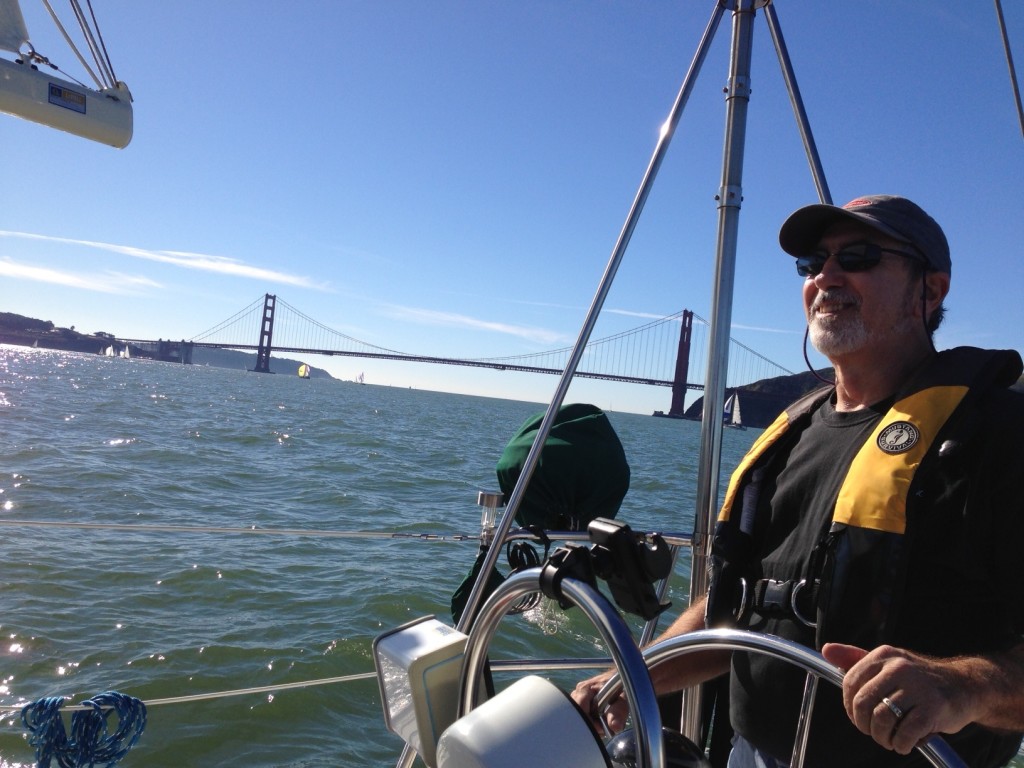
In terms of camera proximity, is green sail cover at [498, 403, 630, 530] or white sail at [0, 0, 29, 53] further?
white sail at [0, 0, 29, 53]

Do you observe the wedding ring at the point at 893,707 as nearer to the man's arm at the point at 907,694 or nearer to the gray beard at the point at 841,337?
the man's arm at the point at 907,694

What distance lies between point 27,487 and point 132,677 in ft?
15.5

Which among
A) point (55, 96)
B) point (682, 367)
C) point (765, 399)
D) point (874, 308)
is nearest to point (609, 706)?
point (874, 308)

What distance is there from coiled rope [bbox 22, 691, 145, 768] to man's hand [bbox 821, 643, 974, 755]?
47.2 inches

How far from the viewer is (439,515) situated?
7.46m

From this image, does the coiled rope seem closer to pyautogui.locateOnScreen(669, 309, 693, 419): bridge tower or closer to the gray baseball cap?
the gray baseball cap

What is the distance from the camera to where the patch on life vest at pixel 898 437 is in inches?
38.4

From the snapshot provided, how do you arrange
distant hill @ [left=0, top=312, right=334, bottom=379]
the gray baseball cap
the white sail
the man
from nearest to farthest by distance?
the man → the gray baseball cap → the white sail → distant hill @ [left=0, top=312, right=334, bottom=379]

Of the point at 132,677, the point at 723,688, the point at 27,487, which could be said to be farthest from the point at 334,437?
Result: the point at 723,688

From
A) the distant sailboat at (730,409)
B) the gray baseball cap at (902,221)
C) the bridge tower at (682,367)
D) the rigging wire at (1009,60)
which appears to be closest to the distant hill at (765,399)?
the bridge tower at (682,367)

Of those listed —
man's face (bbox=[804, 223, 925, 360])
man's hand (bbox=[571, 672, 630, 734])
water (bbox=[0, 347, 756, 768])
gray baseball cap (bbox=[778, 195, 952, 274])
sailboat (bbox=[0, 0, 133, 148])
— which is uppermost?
sailboat (bbox=[0, 0, 133, 148])

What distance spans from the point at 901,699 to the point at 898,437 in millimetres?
359

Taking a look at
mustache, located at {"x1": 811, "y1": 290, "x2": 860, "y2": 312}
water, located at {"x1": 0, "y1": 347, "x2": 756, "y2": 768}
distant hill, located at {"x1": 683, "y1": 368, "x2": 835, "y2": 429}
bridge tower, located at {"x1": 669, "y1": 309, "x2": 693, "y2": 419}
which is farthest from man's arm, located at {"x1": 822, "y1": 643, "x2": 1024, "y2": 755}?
bridge tower, located at {"x1": 669, "y1": 309, "x2": 693, "y2": 419}

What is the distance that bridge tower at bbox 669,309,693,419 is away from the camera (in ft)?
123
